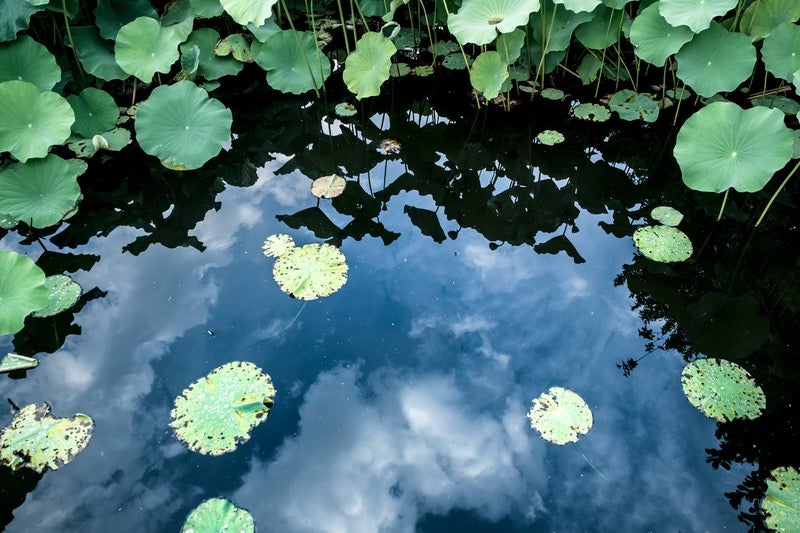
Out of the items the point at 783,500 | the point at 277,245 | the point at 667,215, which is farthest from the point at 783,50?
the point at 277,245

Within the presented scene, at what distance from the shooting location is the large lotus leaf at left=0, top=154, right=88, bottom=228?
111 inches

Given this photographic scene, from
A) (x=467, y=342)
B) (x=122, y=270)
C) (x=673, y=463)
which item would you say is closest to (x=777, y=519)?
(x=673, y=463)

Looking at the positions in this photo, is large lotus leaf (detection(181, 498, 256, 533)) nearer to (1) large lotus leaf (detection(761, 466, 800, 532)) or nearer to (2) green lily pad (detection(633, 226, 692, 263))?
(1) large lotus leaf (detection(761, 466, 800, 532))

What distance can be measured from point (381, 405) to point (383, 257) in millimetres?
885

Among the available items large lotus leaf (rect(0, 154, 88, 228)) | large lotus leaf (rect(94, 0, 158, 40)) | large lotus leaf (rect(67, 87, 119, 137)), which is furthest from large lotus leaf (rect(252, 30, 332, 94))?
large lotus leaf (rect(0, 154, 88, 228))

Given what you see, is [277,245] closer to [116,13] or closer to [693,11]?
[116,13]

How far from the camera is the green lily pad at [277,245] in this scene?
2.85 metres

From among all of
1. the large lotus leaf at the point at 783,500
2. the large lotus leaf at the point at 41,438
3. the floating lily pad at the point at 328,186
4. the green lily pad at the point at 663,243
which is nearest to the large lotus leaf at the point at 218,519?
the large lotus leaf at the point at 41,438

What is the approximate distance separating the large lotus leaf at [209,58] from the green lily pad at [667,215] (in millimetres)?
2993

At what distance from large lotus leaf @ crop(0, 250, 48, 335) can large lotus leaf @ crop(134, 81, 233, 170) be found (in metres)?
1.08

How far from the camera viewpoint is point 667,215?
303cm

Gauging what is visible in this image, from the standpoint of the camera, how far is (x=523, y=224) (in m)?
3.11

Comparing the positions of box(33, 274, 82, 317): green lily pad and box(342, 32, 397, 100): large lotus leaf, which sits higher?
box(342, 32, 397, 100): large lotus leaf

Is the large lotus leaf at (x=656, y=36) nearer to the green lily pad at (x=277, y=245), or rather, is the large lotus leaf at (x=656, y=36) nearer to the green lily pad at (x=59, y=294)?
the green lily pad at (x=277, y=245)
